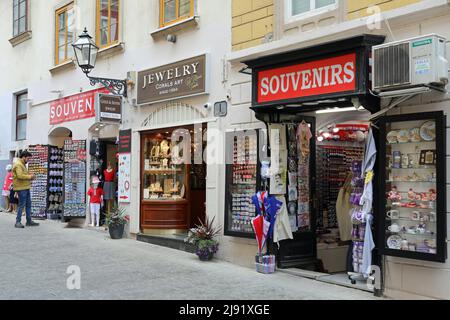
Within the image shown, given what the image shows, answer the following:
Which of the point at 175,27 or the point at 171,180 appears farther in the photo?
the point at 171,180

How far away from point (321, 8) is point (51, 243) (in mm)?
6819

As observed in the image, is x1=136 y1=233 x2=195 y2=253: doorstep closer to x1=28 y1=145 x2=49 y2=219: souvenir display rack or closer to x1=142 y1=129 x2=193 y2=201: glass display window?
x1=142 y1=129 x2=193 y2=201: glass display window

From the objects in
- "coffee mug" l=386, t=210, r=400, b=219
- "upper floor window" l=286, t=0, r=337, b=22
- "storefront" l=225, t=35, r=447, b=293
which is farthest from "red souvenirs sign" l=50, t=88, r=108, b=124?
"coffee mug" l=386, t=210, r=400, b=219

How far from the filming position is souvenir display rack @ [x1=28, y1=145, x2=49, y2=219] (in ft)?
47.3

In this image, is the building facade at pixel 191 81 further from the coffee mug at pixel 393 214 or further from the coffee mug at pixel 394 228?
the coffee mug at pixel 393 214

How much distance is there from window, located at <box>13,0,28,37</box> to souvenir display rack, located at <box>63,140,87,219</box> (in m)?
5.03

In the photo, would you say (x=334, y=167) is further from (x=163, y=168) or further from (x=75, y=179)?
(x=75, y=179)

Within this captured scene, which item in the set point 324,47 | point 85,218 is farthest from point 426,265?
point 85,218

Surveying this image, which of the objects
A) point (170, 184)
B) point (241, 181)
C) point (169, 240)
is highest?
point (241, 181)

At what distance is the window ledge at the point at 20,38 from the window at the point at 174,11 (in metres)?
6.87

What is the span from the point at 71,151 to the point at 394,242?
9277 mm

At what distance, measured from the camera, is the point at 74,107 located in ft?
45.2

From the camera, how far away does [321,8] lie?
7703 millimetres

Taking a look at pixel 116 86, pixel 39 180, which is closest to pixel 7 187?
pixel 39 180
